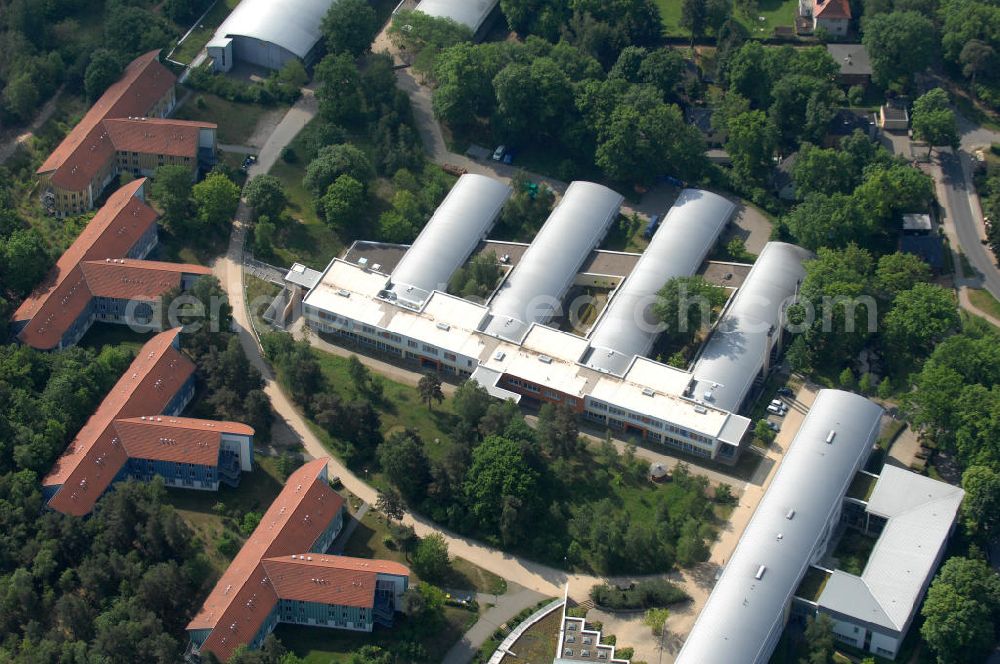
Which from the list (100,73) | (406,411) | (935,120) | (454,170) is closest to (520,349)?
(406,411)

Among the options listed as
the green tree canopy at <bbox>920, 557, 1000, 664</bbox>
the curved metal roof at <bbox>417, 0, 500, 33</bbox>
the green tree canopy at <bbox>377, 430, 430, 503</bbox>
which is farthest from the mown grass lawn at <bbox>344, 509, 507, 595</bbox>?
the curved metal roof at <bbox>417, 0, 500, 33</bbox>

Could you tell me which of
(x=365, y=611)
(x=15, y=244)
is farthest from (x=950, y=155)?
(x=15, y=244)

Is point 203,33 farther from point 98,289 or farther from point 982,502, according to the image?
point 982,502

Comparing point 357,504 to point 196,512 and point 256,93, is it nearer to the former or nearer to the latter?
point 196,512

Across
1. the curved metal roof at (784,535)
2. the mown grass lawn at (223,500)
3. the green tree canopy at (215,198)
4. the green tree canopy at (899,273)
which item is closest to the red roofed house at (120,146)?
the green tree canopy at (215,198)

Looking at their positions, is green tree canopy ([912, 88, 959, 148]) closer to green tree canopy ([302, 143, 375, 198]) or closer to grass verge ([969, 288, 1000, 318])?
grass verge ([969, 288, 1000, 318])

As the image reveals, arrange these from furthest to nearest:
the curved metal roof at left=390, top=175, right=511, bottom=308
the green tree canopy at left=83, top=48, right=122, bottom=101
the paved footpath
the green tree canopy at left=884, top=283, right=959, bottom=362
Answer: the green tree canopy at left=83, top=48, right=122, bottom=101 → the curved metal roof at left=390, top=175, right=511, bottom=308 → the green tree canopy at left=884, top=283, right=959, bottom=362 → the paved footpath
